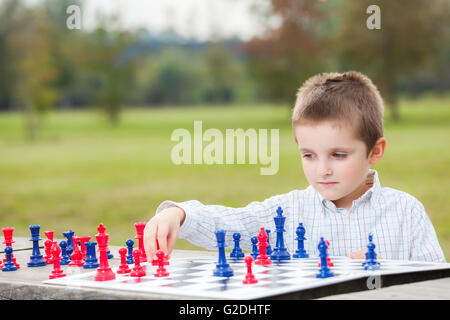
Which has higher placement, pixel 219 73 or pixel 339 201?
pixel 219 73

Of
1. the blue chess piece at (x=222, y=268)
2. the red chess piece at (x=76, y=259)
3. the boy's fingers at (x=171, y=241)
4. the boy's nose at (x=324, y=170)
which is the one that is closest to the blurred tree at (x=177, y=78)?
the boy's nose at (x=324, y=170)

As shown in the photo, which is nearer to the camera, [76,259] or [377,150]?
[76,259]

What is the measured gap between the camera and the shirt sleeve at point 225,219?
2754mm

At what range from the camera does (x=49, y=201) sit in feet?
50.9

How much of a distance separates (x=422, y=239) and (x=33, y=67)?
70.1 feet

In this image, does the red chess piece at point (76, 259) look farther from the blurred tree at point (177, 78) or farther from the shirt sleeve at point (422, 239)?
the blurred tree at point (177, 78)

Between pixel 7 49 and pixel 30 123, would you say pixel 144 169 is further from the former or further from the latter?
pixel 7 49

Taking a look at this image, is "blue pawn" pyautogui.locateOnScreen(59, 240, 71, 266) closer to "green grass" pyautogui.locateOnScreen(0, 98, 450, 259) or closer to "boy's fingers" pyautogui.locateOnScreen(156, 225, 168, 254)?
"boy's fingers" pyautogui.locateOnScreen(156, 225, 168, 254)

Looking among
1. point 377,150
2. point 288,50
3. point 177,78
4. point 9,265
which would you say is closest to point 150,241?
point 9,265

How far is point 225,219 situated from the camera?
2.94m

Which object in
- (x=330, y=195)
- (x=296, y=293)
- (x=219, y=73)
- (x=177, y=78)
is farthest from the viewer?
(x=177, y=78)

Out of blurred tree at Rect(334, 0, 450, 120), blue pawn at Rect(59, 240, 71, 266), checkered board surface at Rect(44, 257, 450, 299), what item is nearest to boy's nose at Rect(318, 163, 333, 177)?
checkered board surface at Rect(44, 257, 450, 299)

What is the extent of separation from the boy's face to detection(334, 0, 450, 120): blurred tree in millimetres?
16805

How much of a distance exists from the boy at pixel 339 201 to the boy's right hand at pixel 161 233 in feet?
0.38
